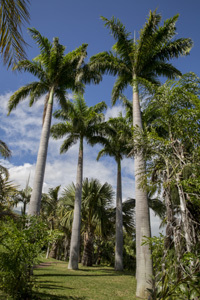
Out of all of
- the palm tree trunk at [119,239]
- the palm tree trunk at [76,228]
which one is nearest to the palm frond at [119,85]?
the palm tree trunk at [76,228]

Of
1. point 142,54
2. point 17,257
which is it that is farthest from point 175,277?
point 142,54

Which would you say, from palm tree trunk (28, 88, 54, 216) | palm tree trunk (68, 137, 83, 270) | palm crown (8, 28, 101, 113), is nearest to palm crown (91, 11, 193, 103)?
palm crown (8, 28, 101, 113)

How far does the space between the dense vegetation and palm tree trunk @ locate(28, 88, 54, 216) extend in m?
0.05

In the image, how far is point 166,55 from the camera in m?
11.4

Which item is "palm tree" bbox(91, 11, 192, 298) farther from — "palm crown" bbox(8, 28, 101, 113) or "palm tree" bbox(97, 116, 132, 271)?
"palm tree" bbox(97, 116, 132, 271)

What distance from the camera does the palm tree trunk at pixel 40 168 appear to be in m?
9.45

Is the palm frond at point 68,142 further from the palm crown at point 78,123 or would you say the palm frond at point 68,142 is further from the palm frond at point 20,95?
the palm frond at point 20,95

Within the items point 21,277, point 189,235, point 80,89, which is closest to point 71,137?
point 80,89

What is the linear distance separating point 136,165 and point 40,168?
5005mm

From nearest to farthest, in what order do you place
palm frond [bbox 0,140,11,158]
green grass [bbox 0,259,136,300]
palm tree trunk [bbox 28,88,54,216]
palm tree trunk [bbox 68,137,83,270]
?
green grass [bbox 0,259,136,300] → palm tree trunk [bbox 28,88,54,216] → palm tree trunk [bbox 68,137,83,270] → palm frond [bbox 0,140,11,158]

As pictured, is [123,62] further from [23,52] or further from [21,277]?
[21,277]

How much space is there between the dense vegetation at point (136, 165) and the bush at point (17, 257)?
0.02m

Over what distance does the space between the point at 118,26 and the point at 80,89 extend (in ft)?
14.2

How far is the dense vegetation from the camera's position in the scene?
3.29 meters
